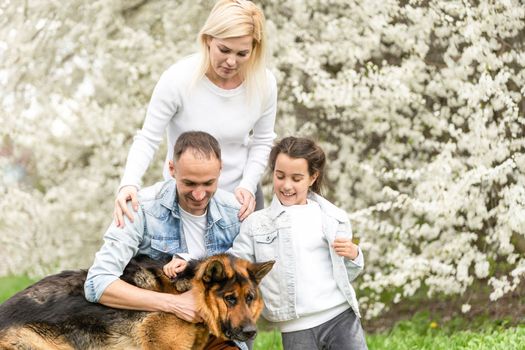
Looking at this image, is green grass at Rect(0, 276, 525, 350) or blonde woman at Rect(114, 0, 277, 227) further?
green grass at Rect(0, 276, 525, 350)

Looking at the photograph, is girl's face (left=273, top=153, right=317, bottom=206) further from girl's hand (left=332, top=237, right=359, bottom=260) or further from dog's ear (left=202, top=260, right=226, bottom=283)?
dog's ear (left=202, top=260, right=226, bottom=283)

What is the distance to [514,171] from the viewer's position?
24.0ft

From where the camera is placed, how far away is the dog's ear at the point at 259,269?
407cm

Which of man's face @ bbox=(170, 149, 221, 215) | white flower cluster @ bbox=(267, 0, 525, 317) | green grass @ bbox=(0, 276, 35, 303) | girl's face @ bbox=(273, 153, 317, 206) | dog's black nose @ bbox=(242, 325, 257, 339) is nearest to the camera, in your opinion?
dog's black nose @ bbox=(242, 325, 257, 339)

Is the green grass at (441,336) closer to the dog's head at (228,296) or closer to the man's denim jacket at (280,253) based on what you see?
the man's denim jacket at (280,253)

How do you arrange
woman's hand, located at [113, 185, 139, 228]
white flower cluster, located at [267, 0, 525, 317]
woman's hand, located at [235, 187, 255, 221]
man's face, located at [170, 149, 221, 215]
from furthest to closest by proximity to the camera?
1. white flower cluster, located at [267, 0, 525, 317]
2. woman's hand, located at [235, 187, 255, 221]
3. woman's hand, located at [113, 185, 139, 228]
4. man's face, located at [170, 149, 221, 215]

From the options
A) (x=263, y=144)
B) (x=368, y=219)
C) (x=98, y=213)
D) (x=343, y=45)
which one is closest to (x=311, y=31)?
(x=343, y=45)

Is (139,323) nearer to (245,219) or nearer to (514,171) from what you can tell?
(245,219)

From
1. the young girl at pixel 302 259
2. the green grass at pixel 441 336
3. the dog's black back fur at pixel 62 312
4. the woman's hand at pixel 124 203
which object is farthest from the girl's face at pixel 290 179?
the green grass at pixel 441 336

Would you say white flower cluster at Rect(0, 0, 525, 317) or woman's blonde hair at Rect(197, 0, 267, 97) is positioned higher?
woman's blonde hair at Rect(197, 0, 267, 97)

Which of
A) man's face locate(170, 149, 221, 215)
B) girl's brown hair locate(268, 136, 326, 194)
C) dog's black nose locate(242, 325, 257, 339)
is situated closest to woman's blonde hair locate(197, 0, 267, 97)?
girl's brown hair locate(268, 136, 326, 194)

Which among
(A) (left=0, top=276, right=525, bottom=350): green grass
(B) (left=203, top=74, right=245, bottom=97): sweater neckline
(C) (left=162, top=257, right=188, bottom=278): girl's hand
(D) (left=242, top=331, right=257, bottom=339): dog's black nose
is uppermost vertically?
(B) (left=203, top=74, right=245, bottom=97): sweater neckline

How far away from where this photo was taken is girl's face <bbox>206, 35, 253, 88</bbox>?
424 centimetres

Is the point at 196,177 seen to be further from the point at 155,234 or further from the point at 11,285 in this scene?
the point at 11,285
